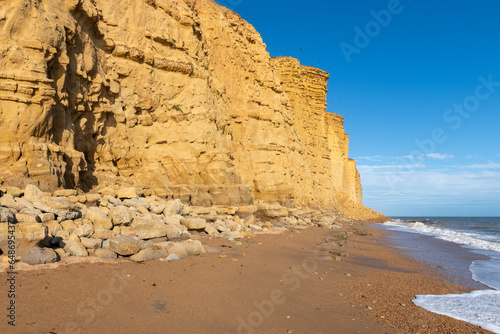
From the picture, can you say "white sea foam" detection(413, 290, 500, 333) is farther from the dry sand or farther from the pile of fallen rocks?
the pile of fallen rocks

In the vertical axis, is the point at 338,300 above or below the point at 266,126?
below

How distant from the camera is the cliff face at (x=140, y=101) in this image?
25.0ft

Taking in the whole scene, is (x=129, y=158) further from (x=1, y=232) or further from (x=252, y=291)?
(x=252, y=291)

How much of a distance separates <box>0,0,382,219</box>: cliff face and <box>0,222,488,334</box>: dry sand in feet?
13.0

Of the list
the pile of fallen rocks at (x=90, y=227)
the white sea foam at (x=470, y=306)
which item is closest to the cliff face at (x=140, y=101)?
the pile of fallen rocks at (x=90, y=227)

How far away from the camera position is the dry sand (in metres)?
3.65

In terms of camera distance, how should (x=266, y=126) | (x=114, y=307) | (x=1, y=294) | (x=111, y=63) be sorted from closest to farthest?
(x=1, y=294) → (x=114, y=307) → (x=111, y=63) → (x=266, y=126)

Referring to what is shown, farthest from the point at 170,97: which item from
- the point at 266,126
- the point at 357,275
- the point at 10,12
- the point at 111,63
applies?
the point at 357,275

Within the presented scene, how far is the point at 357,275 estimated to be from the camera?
24.9 ft

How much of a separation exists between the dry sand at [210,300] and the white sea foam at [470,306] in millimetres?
273

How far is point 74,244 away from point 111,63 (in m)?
9.03

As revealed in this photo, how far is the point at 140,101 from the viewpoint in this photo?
12.9m

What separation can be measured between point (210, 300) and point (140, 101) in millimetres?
10310

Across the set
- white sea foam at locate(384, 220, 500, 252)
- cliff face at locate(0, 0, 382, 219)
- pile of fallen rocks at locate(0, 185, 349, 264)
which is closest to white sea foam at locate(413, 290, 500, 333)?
pile of fallen rocks at locate(0, 185, 349, 264)
